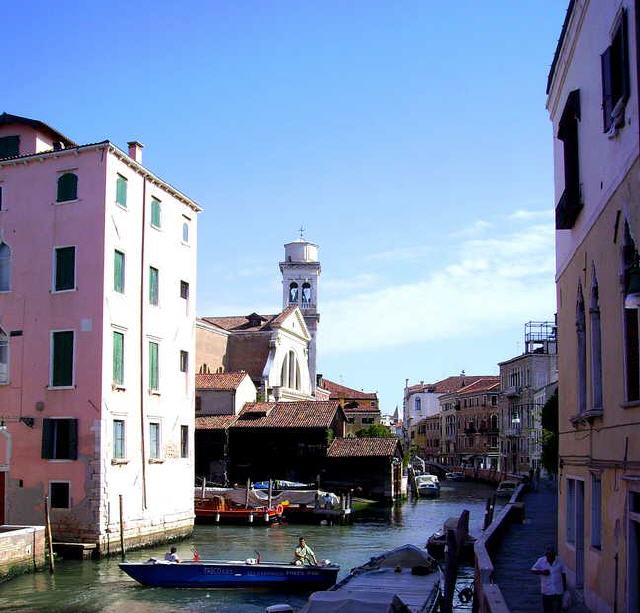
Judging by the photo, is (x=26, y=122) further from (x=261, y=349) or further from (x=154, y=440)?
(x=261, y=349)

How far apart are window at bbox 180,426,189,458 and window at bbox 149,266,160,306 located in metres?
5.06

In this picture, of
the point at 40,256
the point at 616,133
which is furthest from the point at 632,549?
the point at 40,256

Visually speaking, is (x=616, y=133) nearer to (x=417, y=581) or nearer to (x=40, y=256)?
(x=417, y=581)

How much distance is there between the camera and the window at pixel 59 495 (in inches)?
1035

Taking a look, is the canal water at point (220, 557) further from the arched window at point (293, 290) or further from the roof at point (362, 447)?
the arched window at point (293, 290)

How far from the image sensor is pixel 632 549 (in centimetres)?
922

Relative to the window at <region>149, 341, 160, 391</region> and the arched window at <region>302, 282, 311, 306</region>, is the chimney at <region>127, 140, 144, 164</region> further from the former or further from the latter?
Answer: the arched window at <region>302, 282, 311, 306</region>

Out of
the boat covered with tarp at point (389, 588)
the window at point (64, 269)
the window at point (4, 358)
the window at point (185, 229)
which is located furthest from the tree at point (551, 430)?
the window at point (4, 358)

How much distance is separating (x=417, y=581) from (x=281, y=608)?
6.05 m

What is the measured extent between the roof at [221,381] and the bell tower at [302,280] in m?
23.2

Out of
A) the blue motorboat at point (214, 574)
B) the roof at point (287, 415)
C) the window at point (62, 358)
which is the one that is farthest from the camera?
the roof at point (287, 415)

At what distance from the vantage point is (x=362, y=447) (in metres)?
49.6

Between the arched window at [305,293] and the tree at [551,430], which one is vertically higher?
the arched window at [305,293]

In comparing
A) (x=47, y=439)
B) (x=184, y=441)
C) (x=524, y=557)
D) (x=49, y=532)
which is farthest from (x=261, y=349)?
Result: (x=524, y=557)
